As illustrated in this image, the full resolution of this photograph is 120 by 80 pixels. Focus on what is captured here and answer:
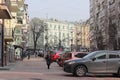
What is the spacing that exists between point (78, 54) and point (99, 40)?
8224 cm

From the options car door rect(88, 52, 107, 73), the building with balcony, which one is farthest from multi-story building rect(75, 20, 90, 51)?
car door rect(88, 52, 107, 73)

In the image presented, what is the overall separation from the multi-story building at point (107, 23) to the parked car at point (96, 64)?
209 feet

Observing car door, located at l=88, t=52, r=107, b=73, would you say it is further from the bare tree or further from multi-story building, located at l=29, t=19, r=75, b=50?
multi-story building, located at l=29, t=19, r=75, b=50

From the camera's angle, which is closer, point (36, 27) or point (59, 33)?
point (36, 27)

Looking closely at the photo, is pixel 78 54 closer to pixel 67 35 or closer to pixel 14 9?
pixel 14 9

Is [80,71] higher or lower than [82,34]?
lower

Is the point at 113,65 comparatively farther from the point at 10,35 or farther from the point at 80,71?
the point at 10,35

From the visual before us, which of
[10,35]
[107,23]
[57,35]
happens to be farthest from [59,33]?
[10,35]

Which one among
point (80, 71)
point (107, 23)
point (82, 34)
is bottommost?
point (80, 71)

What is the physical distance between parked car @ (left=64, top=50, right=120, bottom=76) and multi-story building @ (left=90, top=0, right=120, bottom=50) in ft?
209

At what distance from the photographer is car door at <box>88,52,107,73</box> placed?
92.8ft

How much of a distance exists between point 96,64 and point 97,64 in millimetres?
63

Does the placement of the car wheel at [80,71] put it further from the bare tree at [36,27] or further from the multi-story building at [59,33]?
the multi-story building at [59,33]

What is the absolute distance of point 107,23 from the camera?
112812 millimetres
